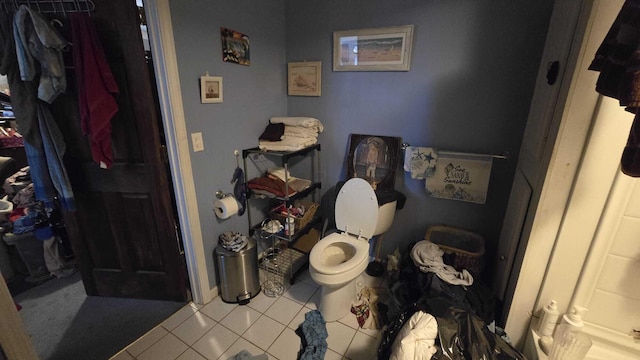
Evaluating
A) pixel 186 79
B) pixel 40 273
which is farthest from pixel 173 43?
pixel 40 273

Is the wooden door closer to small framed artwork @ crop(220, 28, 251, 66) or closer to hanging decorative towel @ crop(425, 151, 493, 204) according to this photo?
hanging decorative towel @ crop(425, 151, 493, 204)

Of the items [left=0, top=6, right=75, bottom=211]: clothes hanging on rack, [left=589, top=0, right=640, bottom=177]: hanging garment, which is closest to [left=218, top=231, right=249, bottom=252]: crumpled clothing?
[left=0, top=6, right=75, bottom=211]: clothes hanging on rack

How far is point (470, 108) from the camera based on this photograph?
5.47ft

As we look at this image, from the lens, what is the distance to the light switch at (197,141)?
5.02ft

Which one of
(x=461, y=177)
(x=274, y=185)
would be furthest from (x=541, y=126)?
(x=274, y=185)

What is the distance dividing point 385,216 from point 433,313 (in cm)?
79

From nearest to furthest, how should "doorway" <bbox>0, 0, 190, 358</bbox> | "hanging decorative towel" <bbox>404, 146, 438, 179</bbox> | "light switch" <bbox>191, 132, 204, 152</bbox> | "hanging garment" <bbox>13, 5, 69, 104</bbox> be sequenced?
"hanging garment" <bbox>13, 5, 69, 104</bbox> < "doorway" <bbox>0, 0, 190, 358</bbox> < "light switch" <bbox>191, 132, 204, 152</bbox> < "hanging decorative towel" <bbox>404, 146, 438, 179</bbox>

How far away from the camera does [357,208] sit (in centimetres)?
183

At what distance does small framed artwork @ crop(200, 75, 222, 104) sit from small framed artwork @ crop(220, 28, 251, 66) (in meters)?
0.17

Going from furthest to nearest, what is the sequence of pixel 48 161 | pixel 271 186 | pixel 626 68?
pixel 271 186
pixel 48 161
pixel 626 68

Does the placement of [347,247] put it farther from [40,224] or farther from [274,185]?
[40,224]

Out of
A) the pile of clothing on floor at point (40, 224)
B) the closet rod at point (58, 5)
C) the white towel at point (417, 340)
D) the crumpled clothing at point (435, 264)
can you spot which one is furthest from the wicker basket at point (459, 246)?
the pile of clothing on floor at point (40, 224)

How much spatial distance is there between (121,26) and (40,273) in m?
2.04

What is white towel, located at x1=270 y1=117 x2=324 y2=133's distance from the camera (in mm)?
1989
